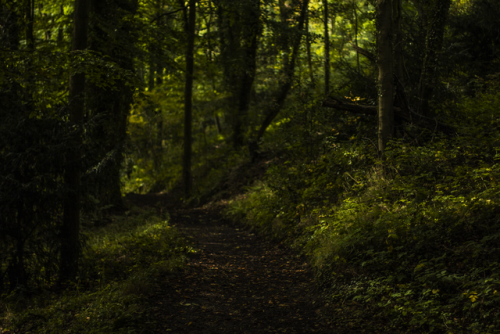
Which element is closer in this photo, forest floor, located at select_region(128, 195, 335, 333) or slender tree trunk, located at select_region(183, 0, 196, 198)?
forest floor, located at select_region(128, 195, 335, 333)

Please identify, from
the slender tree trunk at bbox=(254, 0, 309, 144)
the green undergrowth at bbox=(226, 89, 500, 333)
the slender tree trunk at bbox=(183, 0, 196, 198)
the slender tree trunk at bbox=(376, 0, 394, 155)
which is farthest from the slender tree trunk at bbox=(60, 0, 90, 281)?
the slender tree trunk at bbox=(254, 0, 309, 144)

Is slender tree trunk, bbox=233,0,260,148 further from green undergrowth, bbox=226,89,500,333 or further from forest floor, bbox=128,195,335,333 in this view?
forest floor, bbox=128,195,335,333

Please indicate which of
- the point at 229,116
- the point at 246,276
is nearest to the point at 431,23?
the point at 246,276

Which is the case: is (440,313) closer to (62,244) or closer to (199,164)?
(62,244)

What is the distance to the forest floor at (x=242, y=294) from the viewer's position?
4699 mm

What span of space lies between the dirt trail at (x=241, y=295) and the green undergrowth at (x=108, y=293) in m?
0.32

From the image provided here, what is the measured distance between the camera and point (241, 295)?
5.79 metres

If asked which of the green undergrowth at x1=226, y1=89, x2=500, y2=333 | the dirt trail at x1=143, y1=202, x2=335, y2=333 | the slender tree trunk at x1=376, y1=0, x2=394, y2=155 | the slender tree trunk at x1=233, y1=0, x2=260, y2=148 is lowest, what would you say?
the dirt trail at x1=143, y1=202, x2=335, y2=333

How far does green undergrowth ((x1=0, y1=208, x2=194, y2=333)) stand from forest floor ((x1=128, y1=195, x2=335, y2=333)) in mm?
266

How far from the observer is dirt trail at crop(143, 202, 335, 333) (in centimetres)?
470

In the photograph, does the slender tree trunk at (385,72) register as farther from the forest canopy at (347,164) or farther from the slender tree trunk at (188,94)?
the slender tree trunk at (188,94)

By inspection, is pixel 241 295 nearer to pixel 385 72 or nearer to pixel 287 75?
pixel 385 72

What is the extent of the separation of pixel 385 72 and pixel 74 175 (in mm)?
Result: 6711

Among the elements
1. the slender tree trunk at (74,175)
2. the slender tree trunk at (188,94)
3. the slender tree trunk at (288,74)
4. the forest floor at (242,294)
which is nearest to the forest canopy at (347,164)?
the slender tree trunk at (74,175)
